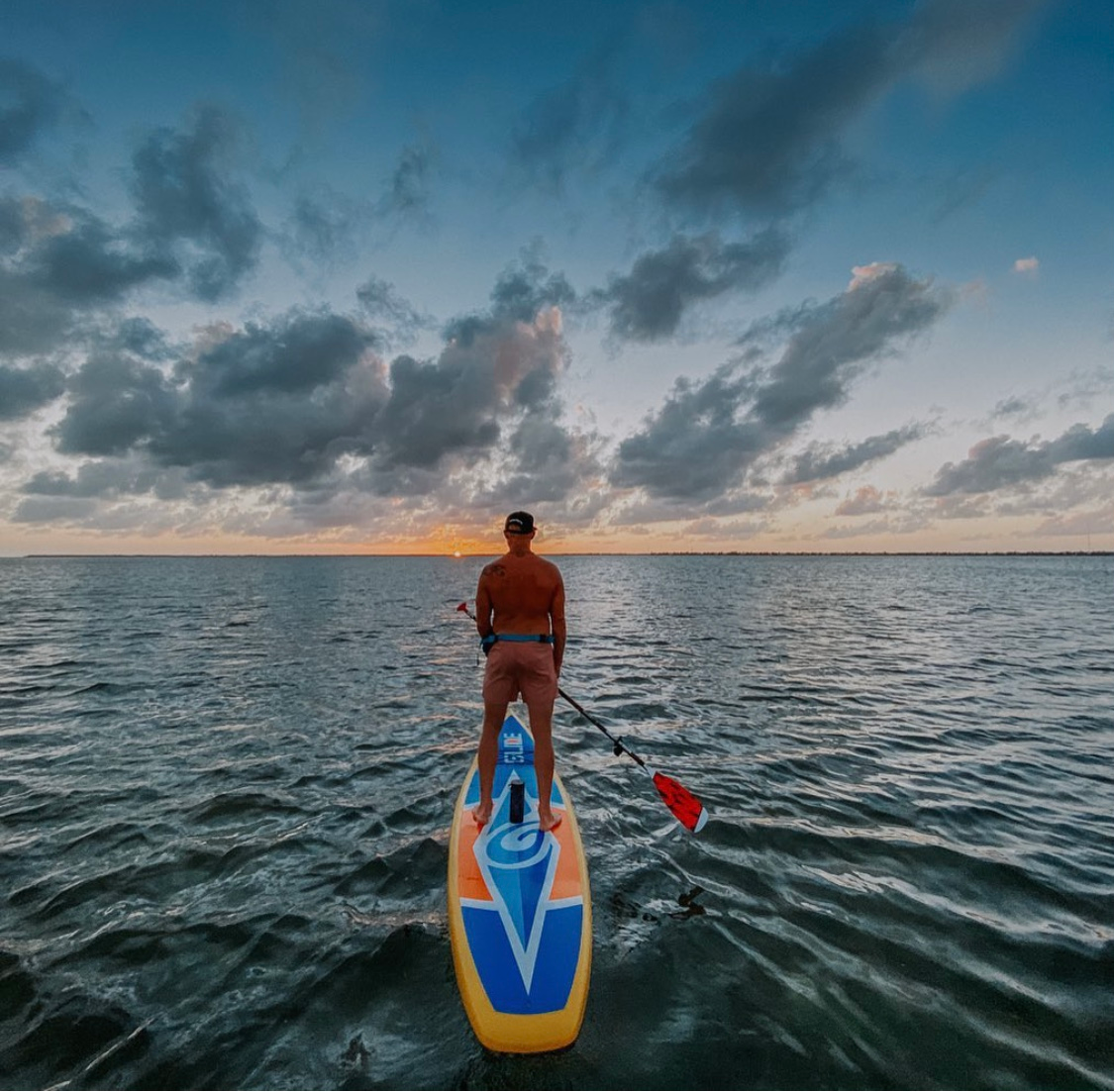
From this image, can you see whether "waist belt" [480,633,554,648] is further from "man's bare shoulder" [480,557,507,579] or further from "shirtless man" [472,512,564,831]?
"man's bare shoulder" [480,557,507,579]

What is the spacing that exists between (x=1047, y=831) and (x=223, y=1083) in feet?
34.9

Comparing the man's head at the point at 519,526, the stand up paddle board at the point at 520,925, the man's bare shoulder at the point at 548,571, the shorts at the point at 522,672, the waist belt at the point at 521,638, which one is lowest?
the stand up paddle board at the point at 520,925

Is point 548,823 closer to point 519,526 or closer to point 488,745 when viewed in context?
point 488,745

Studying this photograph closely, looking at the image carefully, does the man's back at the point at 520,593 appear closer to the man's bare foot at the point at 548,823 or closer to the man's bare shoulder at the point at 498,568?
the man's bare shoulder at the point at 498,568

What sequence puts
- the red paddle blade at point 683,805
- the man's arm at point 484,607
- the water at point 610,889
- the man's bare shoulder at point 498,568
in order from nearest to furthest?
the water at point 610,889 < the man's bare shoulder at point 498,568 < the man's arm at point 484,607 < the red paddle blade at point 683,805

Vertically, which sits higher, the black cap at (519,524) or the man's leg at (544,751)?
the black cap at (519,524)

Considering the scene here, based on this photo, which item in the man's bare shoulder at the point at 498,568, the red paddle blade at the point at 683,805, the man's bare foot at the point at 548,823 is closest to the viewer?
the man's bare shoulder at the point at 498,568

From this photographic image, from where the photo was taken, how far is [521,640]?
21.9 feet

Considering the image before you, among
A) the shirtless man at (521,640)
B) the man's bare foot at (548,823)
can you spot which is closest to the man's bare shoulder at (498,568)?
the shirtless man at (521,640)

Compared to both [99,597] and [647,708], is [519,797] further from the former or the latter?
[99,597]

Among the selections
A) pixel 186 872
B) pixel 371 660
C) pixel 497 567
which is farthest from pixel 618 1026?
pixel 371 660

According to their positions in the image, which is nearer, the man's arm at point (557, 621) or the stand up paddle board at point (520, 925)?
the stand up paddle board at point (520, 925)

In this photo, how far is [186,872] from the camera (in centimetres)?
705

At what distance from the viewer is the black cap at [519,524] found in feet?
21.6
